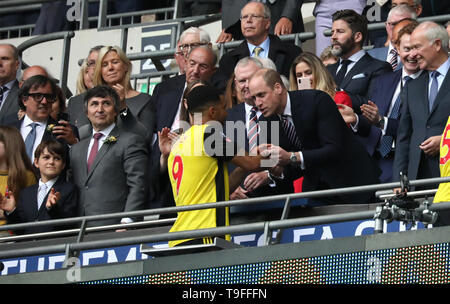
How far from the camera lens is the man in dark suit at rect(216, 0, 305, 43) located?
1574 cm

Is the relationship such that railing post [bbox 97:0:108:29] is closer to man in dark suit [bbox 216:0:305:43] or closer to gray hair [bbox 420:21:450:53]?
man in dark suit [bbox 216:0:305:43]

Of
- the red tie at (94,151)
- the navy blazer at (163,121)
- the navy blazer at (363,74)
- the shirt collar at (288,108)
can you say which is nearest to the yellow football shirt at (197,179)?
the shirt collar at (288,108)

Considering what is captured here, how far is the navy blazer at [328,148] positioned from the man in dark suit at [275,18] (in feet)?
13.6

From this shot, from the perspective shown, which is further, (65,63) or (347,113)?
(65,63)

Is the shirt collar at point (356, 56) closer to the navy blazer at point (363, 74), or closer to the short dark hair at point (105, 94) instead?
the navy blazer at point (363, 74)

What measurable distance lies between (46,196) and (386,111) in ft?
11.5

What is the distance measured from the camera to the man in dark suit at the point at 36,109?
1415 cm

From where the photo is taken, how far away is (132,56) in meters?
16.4

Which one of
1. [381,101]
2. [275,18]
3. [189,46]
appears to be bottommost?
[381,101]

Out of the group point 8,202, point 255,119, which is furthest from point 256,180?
point 8,202

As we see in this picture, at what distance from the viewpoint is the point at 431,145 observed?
1127 centimetres

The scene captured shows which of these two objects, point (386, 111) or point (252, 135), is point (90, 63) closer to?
point (252, 135)

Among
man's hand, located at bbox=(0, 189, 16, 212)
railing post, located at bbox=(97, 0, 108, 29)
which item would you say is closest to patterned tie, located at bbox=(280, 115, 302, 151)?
man's hand, located at bbox=(0, 189, 16, 212)

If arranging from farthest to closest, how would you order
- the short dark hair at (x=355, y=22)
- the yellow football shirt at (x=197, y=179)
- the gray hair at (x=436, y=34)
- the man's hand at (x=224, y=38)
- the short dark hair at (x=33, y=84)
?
the man's hand at (x=224, y=38), the short dark hair at (x=33, y=84), the short dark hair at (x=355, y=22), the gray hair at (x=436, y=34), the yellow football shirt at (x=197, y=179)
